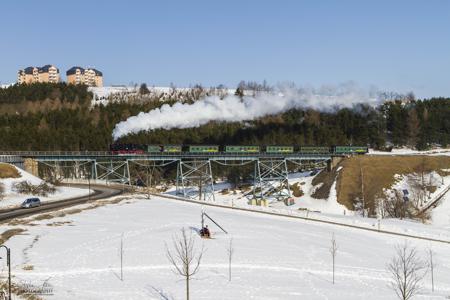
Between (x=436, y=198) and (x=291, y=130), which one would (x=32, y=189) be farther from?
(x=291, y=130)

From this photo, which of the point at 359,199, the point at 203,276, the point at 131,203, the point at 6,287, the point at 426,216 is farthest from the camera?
the point at 359,199

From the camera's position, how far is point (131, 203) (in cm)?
7619

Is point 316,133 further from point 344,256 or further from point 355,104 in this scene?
point 344,256

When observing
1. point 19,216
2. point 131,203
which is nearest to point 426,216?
point 131,203

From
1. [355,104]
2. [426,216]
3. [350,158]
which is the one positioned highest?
[355,104]

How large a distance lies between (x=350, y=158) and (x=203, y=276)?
→ 80951mm

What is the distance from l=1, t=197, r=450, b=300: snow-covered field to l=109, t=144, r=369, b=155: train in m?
37.7

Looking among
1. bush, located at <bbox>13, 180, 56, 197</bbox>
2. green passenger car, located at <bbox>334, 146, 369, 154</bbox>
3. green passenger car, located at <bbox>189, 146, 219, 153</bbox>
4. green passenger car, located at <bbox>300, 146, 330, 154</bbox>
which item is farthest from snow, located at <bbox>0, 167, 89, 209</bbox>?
green passenger car, located at <bbox>334, 146, 369, 154</bbox>

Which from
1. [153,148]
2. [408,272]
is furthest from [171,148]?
[408,272]

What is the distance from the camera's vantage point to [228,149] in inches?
4309

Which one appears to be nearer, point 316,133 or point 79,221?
point 79,221

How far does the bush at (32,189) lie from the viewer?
8069cm

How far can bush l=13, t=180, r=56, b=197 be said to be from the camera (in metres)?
80.7

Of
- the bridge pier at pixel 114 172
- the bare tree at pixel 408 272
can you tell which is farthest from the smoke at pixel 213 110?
the bare tree at pixel 408 272
